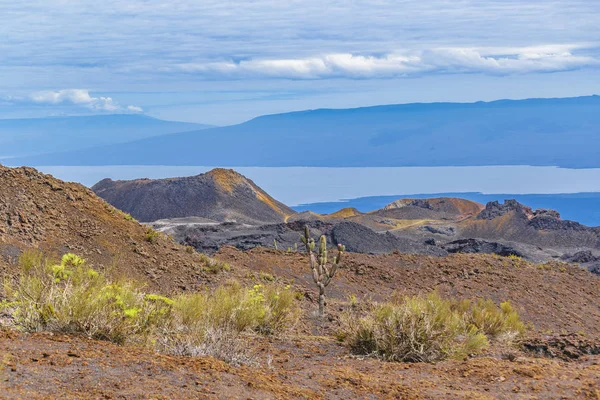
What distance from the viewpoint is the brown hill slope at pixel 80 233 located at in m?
17.9

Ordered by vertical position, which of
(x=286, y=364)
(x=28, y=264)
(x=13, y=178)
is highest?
(x=13, y=178)

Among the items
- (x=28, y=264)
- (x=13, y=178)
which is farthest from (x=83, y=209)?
(x=28, y=264)

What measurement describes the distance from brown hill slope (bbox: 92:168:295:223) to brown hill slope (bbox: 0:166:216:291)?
145 ft

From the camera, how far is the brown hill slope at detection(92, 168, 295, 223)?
2672 inches

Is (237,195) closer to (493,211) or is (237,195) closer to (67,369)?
(493,211)

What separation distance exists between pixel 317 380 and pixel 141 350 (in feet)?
6.04

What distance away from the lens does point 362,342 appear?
1036 cm

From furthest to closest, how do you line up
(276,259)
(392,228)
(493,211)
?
1. (493,211)
2. (392,228)
3. (276,259)

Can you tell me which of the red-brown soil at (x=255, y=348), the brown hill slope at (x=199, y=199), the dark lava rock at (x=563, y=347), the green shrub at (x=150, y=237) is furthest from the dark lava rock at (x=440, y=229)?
the dark lava rock at (x=563, y=347)

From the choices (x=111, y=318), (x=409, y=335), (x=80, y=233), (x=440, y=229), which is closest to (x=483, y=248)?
(x=440, y=229)

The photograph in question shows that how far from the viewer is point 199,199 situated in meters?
69.6

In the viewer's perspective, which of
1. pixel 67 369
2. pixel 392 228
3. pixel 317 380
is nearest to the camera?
pixel 67 369

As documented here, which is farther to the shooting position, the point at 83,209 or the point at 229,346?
the point at 83,209

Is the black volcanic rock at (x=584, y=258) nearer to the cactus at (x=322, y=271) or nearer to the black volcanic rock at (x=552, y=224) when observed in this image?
the black volcanic rock at (x=552, y=224)
